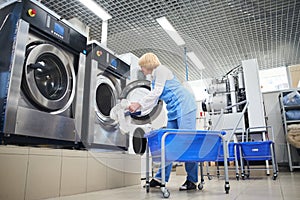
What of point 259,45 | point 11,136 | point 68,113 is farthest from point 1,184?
point 259,45

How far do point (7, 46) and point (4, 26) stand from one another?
0.66ft

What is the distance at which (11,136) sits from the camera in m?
1.54

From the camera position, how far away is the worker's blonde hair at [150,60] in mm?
1680

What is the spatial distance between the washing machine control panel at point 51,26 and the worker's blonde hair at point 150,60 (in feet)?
2.48

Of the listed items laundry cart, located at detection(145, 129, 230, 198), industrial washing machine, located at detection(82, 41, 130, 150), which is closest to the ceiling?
industrial washing machine, located at detection(82, 41, 130, 150)

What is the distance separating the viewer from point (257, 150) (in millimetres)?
3080

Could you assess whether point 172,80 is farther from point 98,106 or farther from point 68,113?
point 68,113

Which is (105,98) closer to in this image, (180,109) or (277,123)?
(180,109)

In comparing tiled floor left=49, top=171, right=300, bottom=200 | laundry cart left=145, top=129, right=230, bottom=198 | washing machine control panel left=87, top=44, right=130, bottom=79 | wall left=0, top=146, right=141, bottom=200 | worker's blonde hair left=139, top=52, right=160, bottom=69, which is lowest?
tiled floor left=49, top=171, right=300, bottom=200

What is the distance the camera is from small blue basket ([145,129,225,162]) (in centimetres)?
165

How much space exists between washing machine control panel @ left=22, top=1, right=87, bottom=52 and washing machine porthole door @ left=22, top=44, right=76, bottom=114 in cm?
11

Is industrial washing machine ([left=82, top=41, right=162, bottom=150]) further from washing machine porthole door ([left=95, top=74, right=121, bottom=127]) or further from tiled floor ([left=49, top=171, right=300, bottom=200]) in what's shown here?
tiled floor ([left=49, top=171, right=300, bottom=200])

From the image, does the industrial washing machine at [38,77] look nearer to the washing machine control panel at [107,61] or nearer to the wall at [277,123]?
the washing machine control panel at [107,61]

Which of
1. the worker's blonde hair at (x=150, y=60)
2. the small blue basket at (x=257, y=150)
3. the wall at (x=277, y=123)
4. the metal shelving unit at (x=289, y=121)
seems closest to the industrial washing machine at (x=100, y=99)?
the worker's blonde hair at (x=150, y=60)
